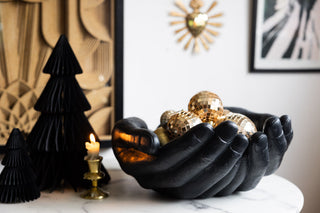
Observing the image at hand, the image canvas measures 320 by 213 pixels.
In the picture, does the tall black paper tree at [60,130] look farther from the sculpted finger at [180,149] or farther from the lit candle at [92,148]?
the sculpted finger at [180,149]

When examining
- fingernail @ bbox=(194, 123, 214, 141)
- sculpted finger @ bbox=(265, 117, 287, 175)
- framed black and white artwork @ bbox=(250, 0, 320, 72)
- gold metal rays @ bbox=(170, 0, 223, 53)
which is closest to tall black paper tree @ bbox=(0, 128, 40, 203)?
fingernail @ bbox=(194, 123, 214, 141)

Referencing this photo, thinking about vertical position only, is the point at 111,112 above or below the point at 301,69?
below

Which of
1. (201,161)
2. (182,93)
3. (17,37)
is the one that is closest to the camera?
(201,161)

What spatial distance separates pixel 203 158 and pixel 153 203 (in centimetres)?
Result: 16

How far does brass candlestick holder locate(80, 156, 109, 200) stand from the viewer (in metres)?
0.91

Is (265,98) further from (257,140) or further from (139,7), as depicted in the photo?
(257,140)

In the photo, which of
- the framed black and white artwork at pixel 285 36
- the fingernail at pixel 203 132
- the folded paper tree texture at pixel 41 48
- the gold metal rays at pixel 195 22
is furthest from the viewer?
the framed black and white artwork at pixel 285 36

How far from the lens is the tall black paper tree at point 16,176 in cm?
88

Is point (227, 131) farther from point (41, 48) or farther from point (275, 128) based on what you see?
point (41, 48)

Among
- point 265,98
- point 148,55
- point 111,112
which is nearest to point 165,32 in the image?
point 148,55

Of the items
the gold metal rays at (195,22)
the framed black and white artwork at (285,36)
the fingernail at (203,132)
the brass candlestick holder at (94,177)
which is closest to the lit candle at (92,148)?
the brass candlestick holder at (94,177)

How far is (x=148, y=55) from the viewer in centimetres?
139

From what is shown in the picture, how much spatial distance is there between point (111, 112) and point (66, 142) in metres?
0.37

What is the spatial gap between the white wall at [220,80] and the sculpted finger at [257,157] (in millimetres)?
590
